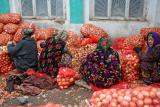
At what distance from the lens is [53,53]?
5.94 metres

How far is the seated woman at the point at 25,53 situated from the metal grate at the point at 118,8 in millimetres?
2320

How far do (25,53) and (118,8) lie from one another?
2690 millimetres

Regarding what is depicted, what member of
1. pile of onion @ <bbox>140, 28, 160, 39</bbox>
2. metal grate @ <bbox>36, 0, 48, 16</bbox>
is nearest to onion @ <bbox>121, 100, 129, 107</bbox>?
pile of onion @ <bbox>140, 28, 160, 39</bbox>

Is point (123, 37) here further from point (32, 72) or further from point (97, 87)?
point (32, 72)

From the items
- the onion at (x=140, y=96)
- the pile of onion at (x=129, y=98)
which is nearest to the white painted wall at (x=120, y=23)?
the pile of onion at (x=129, y=98)

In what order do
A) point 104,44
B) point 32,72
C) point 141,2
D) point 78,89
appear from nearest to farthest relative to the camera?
point 104,44
point 78,89
point 32,72
point 141,2

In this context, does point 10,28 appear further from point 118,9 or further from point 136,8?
point 136,8

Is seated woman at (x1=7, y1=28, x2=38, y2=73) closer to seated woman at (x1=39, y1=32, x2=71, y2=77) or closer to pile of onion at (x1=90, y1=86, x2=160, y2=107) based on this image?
seated woman at (x1=39, y1=32, x2=71, y2=77)

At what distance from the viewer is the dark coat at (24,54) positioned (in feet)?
19.8

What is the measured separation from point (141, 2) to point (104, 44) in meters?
2.26

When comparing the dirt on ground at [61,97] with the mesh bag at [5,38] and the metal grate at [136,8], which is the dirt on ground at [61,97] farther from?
the metal grate at [136,8]

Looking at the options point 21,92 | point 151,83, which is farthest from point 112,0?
point 21,92

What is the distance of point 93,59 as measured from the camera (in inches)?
216

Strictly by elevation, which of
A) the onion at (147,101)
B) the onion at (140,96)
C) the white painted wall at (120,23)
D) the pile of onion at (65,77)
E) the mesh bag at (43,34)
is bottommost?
the pile of onion at (65,77)
